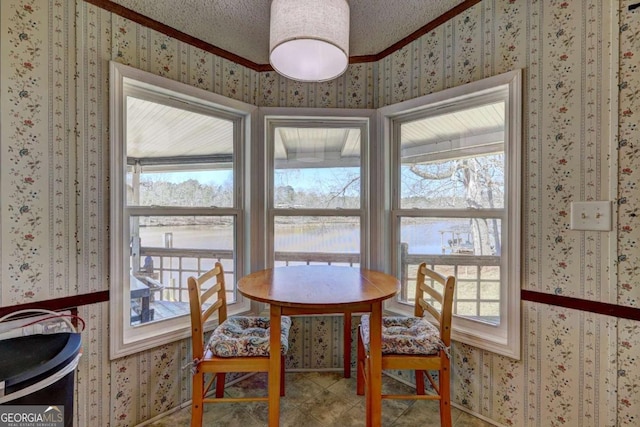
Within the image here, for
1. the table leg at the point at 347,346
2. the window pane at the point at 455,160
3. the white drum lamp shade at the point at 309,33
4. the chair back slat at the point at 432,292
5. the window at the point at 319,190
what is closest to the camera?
the white drum lamp shade at the point at 309,33

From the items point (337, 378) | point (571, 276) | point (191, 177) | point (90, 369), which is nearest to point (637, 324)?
point (571, 276)

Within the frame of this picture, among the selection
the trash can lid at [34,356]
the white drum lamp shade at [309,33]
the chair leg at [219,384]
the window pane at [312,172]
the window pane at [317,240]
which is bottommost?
the chair leg at [219,384]

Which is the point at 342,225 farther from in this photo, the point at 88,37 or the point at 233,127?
the point at 88,37

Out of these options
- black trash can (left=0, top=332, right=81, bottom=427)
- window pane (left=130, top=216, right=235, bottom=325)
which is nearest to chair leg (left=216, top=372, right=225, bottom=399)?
window pane (left=130, top=216, right=235, bottom=325)

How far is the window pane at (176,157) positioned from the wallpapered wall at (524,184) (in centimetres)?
20

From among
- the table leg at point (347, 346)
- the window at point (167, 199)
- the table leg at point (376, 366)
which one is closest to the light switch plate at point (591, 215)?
the table leg at point (376, 366)

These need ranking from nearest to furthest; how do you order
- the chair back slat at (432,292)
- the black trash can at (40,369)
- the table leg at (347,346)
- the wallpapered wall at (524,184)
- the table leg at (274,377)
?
the black trash can at (40,369)
the wallpapered wall at (524,184)
the table leg at (274,377)
the chair back slat at (432,292)
the table leg at (347,346)

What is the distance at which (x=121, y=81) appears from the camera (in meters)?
1.51

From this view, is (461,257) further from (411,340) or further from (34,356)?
(34,356)

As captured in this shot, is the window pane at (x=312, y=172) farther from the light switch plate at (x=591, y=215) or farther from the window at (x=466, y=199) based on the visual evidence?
the light switch plate at (x=591, y=215)

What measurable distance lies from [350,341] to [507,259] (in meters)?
1.10

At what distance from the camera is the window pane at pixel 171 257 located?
5.57 ft

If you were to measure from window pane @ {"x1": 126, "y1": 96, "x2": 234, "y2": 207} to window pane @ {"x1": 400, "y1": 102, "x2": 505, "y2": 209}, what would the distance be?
124 centimetres

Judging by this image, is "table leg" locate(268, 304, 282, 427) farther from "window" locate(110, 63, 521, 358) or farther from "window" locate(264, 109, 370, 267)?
"window" locate(264, 109, 370, 267)
